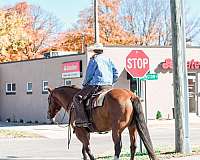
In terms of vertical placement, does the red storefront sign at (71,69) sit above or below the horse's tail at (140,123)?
above

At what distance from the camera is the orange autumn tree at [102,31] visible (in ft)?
182

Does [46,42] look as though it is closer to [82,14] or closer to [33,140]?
[82,14]

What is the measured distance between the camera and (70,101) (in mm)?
12125

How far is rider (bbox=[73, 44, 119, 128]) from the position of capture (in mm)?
11383

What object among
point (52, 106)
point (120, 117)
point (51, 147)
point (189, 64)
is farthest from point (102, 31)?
point (120, 117)

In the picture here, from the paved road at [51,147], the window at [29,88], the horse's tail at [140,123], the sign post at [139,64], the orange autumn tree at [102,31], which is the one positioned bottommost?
the paved road at [51,147]

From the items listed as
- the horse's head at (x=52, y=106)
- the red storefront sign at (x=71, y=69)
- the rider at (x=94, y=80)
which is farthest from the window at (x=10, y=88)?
the rider at (x=94, y=80)

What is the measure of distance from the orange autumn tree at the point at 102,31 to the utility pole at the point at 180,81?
4009 centimetres

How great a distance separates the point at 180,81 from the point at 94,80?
349 centimetres

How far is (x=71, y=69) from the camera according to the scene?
32062mm

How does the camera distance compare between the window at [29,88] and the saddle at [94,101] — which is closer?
the saddle at [94,101]

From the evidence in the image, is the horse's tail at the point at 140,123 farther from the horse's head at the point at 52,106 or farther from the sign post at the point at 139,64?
the sign post at the point at 139,64

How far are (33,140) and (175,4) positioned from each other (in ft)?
34.4

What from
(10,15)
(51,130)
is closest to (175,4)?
(51,130)
